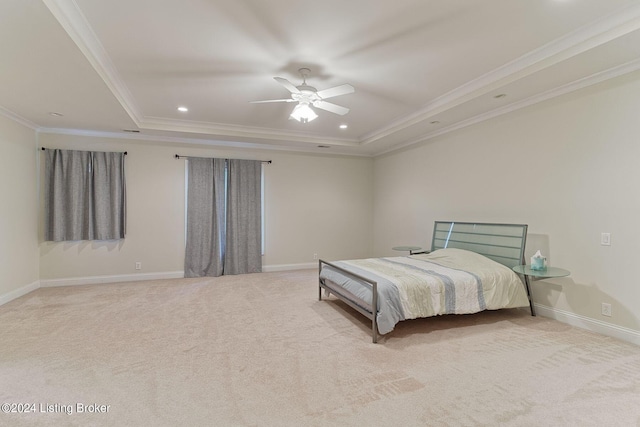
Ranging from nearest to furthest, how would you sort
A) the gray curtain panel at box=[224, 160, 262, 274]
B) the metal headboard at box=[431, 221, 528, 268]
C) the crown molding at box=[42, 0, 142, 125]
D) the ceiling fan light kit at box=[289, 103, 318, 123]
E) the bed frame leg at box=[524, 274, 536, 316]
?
1. the crown molding at box=[42, 0, 142, 125]
2. the ceiling fan light kit at box=[289, 103, 318, 123]
3. the bed frame leg at box=[524, 274, 536, 316]
4. the metal headboard at box=[431, 221, 528, 268]
5. the gray curtain panel at box=[224, 160, 262, 274]

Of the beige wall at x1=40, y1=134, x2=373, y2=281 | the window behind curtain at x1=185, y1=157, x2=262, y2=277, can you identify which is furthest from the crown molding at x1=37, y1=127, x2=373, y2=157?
the window behind curtain at x1=185, y1=157, x2=262, y2=277

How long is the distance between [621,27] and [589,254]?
2161 mm

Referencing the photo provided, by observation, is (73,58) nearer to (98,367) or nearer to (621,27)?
(98,367)

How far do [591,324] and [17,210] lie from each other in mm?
7456

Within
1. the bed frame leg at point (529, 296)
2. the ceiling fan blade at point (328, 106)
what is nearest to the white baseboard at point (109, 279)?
the ceiling fan blade at point (328, 106)

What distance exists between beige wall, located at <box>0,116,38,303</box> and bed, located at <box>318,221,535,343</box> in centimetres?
433

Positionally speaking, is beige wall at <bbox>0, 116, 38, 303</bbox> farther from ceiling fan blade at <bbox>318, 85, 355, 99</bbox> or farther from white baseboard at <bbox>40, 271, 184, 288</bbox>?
ceiling fan blade at <bbox>318, 85, 355, 99</bbox>

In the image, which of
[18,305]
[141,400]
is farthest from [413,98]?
[18,305]

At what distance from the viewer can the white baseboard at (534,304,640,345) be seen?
9.71ft

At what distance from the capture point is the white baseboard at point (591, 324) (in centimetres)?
296

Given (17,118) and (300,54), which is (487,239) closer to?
(300,54)

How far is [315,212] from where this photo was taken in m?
6.80

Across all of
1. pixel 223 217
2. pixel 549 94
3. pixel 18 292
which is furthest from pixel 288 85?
pixel 18 292

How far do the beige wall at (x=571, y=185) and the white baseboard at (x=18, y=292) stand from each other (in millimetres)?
6558
